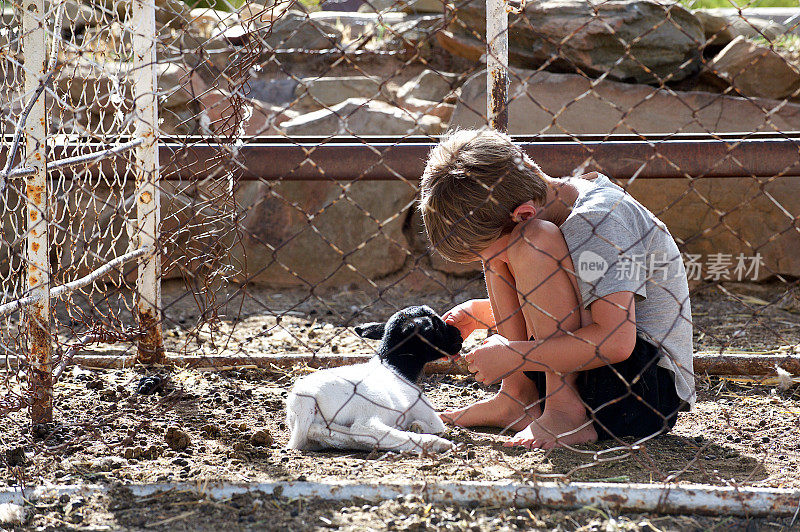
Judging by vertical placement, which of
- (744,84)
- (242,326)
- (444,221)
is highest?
(744,84)

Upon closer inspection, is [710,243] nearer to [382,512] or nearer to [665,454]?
[665,454]

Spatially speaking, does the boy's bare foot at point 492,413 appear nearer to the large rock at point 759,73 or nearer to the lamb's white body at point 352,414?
the lamb's white body at point 352,414

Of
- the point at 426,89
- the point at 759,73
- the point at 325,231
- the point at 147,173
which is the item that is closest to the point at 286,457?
the point at 147,173

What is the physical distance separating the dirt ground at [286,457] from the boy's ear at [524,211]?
0.55m

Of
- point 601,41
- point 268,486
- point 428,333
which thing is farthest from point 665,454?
point 601,41

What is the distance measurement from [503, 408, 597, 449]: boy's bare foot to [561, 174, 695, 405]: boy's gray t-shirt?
12.2 inches

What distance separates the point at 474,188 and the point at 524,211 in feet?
0.52

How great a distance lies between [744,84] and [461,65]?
1952mm

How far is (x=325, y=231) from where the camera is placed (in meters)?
4.95

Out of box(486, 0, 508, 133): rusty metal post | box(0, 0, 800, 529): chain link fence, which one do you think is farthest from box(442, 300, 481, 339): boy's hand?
box(486, 0, 508, 133): rusty metal post

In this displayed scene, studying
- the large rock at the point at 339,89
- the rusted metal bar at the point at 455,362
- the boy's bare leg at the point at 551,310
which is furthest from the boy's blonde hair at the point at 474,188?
the large rock at the point at 339,89

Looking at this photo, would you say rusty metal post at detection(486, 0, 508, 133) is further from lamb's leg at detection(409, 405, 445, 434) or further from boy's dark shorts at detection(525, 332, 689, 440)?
lamb's leg at detection(409, 405, 445, 434)

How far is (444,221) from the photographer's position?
7.04 ft

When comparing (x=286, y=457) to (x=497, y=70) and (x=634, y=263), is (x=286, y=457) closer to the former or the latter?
(x=634, y=263)
